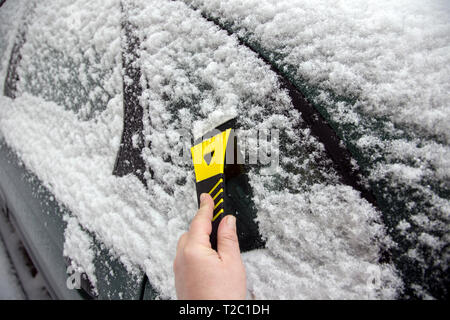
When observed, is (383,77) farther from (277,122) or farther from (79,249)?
(79,249)

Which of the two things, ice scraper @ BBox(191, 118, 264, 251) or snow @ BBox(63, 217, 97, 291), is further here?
snow @ BBox(63, 217, 97, 291)

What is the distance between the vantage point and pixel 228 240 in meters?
0.78

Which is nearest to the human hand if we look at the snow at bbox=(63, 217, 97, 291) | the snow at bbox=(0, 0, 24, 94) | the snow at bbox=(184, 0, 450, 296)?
the snow at bbox=(184, 0, 450, 296)

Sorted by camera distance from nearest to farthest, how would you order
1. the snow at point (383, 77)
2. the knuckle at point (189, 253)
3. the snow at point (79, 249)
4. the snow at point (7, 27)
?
1. the snow at point (383, 77)
2. the knuckle at point (189, 253)
3. the snow at point (79, 249)
4. the snow at point (7, 27)

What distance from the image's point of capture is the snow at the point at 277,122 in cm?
66

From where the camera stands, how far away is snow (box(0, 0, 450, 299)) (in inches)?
26.1

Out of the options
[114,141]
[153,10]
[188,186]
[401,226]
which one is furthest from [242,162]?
[153,10]

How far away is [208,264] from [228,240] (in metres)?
0.09

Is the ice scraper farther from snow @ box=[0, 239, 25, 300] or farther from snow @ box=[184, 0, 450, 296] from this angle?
snow @ box=[0, 239, 25, 300]

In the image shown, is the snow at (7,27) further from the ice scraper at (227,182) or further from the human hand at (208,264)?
the human hand at (208,264)

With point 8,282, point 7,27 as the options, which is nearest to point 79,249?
point 8,282

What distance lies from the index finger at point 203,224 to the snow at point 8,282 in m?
1.89

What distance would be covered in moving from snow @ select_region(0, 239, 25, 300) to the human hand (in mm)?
1838

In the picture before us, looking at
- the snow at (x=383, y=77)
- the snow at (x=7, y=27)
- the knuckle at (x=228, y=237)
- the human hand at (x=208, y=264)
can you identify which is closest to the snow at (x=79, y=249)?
the human hand at (x=208, y=264)
